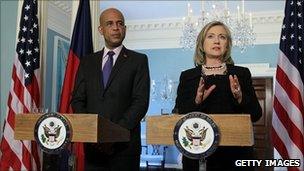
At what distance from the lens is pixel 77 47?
343cm

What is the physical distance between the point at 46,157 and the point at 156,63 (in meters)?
4.27

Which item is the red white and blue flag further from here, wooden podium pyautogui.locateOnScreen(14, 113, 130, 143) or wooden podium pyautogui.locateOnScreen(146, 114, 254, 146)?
wooden podium pyautogui.locateOnScreen(146, 114, 254, 146)

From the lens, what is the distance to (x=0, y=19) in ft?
13.9

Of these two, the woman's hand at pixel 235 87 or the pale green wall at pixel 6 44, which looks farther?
the pale green wall at pixel 6 44

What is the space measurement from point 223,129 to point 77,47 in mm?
2401

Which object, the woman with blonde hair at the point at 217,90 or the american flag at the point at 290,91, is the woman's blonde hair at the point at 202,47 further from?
the american flag at the point at 290,91

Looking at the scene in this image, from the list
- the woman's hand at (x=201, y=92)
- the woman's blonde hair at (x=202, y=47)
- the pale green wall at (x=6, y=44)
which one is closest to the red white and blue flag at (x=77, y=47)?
the pale green wall at (x=6, y=44)

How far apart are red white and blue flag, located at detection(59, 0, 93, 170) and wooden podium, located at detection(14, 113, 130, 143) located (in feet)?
5.44

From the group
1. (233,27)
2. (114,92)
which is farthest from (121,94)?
(233,27)

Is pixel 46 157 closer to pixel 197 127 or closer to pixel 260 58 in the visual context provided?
pixel 197 127

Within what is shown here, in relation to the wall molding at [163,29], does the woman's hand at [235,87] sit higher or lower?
lower

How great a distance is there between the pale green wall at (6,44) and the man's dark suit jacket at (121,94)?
2.36 meters

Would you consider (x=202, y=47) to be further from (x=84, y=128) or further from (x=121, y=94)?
(x=84, y=128)

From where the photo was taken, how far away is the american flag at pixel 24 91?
3328 mm
